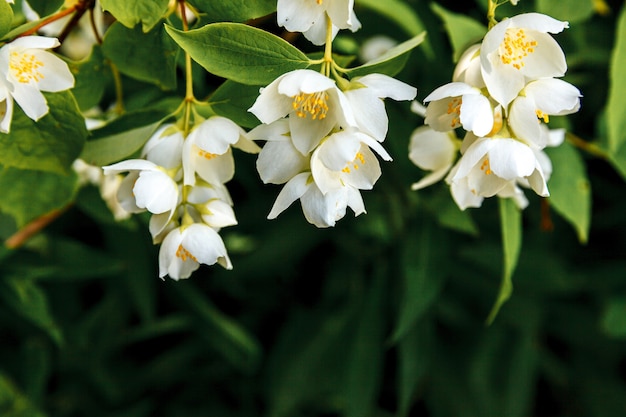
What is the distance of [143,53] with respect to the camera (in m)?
0.90

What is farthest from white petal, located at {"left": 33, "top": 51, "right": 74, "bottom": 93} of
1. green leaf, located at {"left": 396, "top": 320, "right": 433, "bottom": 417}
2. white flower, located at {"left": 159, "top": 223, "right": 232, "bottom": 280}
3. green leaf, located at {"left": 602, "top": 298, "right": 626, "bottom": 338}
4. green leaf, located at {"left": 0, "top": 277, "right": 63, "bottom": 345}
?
green leaf, located at {"left": 602, "top": 298, "right": 626, "bottom": 338}

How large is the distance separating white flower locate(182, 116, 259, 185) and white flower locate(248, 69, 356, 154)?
6cm

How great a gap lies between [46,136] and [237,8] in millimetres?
288

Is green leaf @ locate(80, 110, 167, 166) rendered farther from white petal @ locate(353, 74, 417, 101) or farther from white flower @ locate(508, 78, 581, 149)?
white flower @ locate(508, 78, 581, 149)

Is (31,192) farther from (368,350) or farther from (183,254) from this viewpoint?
(368,350)

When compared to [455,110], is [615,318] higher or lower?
lower

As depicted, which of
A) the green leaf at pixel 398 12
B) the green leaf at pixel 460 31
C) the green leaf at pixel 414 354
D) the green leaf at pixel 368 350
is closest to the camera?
the green leaf at pixel 460 31

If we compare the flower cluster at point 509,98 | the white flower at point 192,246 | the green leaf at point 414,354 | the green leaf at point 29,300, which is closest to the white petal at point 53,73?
the white flower at point 192,246

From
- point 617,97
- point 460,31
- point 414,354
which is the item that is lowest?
point 414,354

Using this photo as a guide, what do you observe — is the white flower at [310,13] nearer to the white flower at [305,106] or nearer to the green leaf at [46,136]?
the white flower at [305,106]

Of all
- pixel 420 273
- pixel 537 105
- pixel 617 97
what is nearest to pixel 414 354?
pixel 420 273

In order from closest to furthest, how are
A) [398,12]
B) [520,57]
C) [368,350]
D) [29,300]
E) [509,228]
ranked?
[520,57] → [509,228] → [398,12] → [29,300] → [368,350]

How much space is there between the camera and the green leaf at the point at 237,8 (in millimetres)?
783

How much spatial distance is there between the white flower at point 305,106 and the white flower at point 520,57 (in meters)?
0.17
